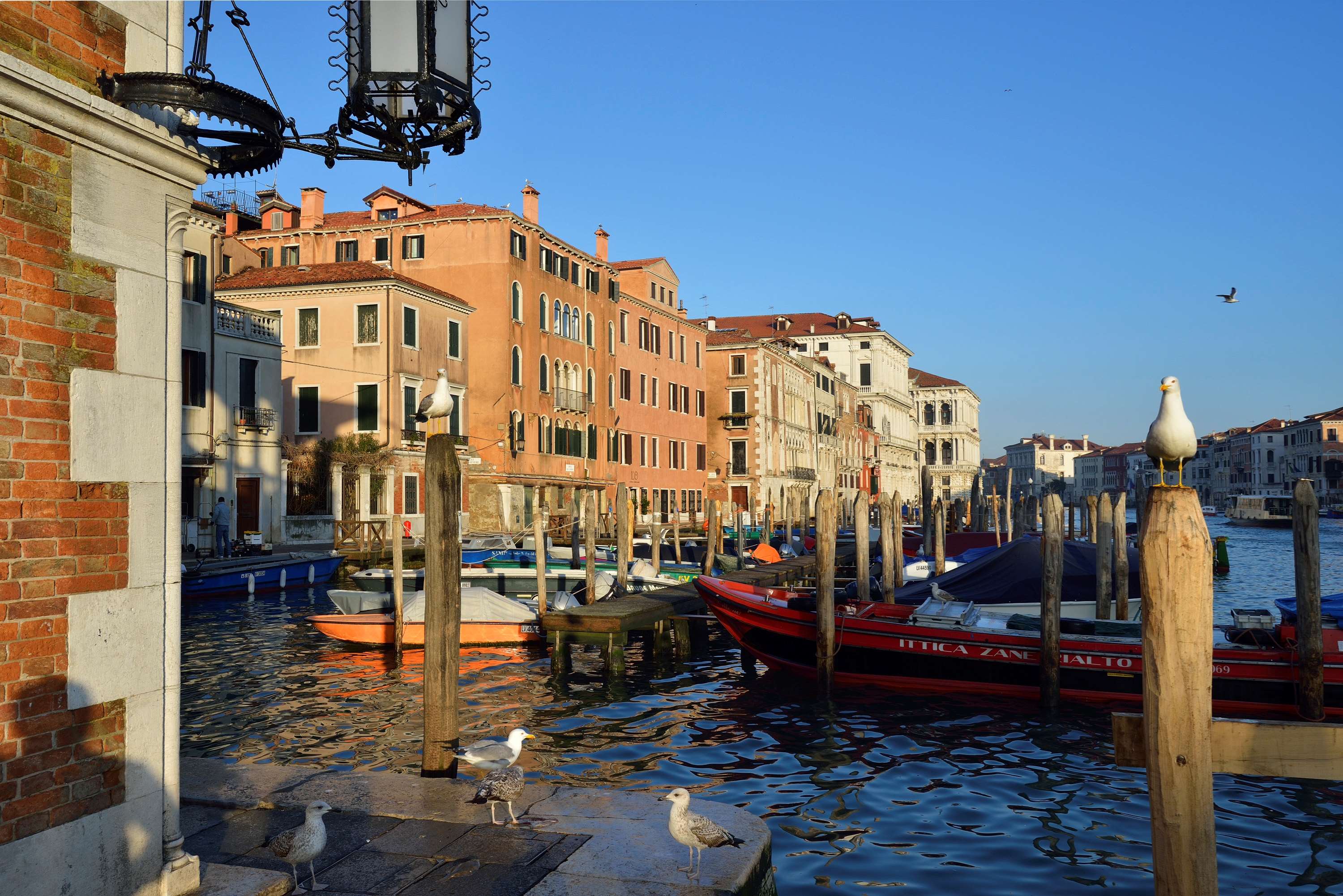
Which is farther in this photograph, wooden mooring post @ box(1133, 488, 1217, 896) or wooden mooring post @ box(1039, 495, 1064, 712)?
wooden mooring post @ box(1039, 495, 1064, 712)

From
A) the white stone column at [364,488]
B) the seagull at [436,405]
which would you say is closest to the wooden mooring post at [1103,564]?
the seagull at [436,405]

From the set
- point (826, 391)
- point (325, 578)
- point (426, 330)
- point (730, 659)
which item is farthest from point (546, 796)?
point (826, 391)

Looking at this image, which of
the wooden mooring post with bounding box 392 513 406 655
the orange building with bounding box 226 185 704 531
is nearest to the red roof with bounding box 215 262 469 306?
the orange building with bounding box 226 185 704 531

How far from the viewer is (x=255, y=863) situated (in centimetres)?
520

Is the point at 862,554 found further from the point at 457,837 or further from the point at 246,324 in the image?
the point at 246,324

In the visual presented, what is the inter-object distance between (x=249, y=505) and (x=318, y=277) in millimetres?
7907

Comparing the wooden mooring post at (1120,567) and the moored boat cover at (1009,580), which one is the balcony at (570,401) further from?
the wooden mooring post at (1120,567)

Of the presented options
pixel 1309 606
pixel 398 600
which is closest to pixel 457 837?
pixel 1309 606

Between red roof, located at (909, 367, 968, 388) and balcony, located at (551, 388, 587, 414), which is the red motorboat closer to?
balcony, located at (551, 388, 587, 414)

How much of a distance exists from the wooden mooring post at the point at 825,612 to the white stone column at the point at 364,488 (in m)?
19.5

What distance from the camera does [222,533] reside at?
25.5 m

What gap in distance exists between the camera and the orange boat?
16.8 metres

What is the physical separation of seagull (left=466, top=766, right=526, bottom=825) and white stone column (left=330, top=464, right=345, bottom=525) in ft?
82.2

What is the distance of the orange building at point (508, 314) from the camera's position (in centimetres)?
3456
